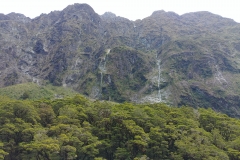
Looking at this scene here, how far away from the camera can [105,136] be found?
48.5m

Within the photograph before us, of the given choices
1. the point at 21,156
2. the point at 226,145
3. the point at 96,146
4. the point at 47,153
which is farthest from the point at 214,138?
the point at 21,156

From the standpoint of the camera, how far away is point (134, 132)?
148ft

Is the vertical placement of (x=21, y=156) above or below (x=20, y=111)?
below

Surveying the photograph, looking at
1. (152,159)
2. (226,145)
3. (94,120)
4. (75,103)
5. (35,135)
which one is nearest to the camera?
(35,135)

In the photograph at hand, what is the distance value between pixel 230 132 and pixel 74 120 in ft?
115

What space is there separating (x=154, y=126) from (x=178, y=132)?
16.8 feet

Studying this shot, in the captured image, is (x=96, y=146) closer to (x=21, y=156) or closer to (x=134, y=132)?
(x=134, y=132)

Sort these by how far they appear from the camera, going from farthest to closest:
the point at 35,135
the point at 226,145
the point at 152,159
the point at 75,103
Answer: the point at 75,103 → the point at 226,145 → the point at 152,159 → the point at 35,135

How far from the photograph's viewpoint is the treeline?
133 feet

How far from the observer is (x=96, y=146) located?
144ft

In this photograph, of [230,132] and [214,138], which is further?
[230,132]

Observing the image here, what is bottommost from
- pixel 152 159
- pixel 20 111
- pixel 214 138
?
pixel 152 159

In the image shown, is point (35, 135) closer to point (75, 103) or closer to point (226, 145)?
point (75, 103)

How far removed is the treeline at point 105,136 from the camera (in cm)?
4056
